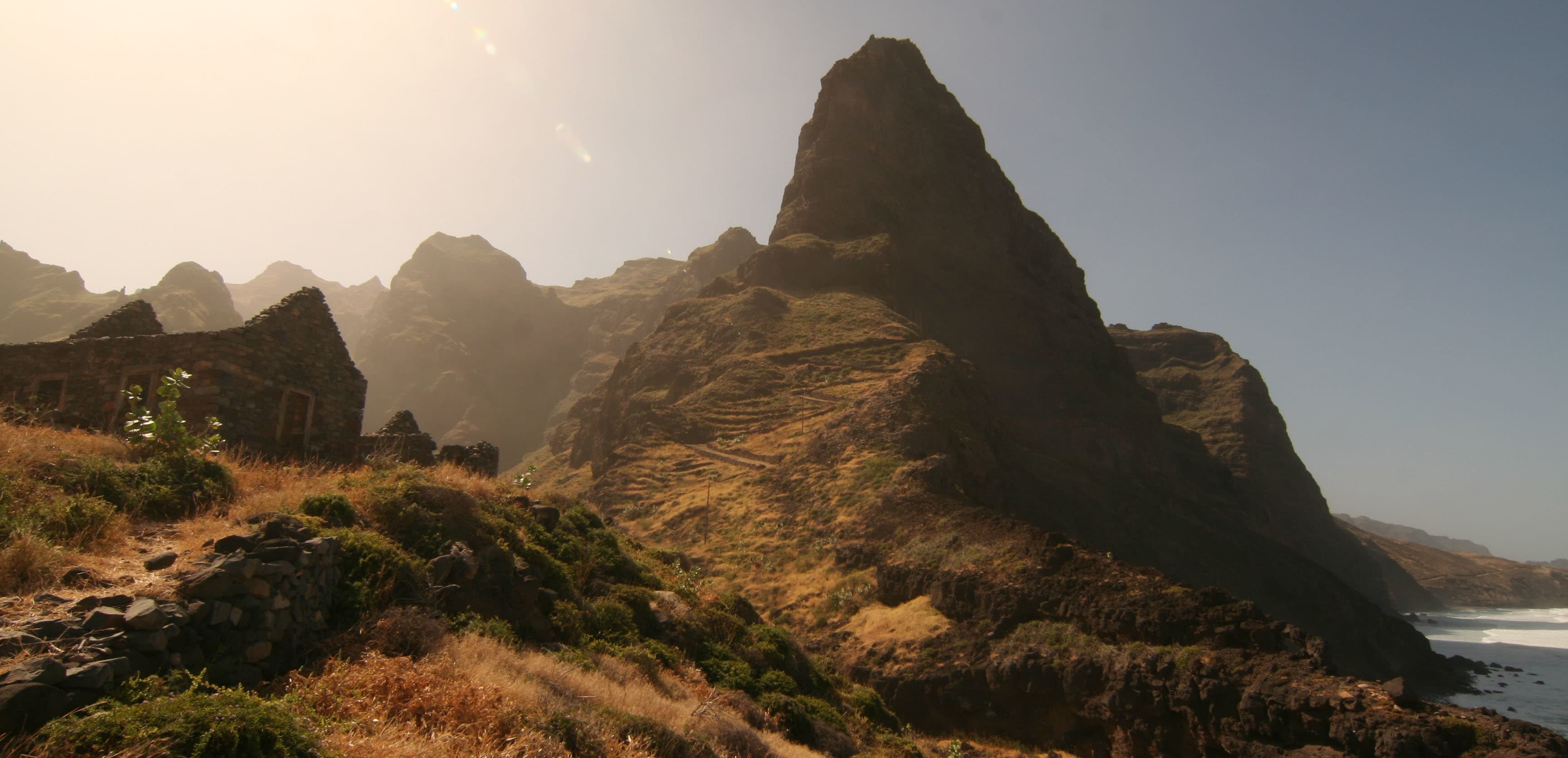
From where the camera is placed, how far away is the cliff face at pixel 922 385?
36500 mm

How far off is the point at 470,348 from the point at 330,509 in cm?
10523

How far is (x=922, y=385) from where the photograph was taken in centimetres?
3791

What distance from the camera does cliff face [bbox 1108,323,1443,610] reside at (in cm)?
7419

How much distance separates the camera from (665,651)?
12.7 metres

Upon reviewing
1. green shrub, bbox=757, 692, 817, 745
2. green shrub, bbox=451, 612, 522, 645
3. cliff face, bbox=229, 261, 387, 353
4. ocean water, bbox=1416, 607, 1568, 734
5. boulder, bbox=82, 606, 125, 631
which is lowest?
ocean water, bbox=1416, 607, 1568, 734

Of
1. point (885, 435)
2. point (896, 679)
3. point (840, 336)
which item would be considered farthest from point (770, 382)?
point (896, 679)

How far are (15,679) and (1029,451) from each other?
50.3 m

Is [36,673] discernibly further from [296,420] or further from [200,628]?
→ [296,420]

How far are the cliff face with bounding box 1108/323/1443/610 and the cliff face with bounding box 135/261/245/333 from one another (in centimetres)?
10826

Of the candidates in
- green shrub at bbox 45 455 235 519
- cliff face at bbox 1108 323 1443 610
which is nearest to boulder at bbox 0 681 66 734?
green shrub at bbox 45 455 235 519

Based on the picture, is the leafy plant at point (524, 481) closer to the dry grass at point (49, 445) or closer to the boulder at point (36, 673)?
the dry grass at point (49, 445)

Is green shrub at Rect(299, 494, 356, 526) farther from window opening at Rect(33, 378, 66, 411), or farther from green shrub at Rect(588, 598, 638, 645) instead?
window opening at Rect(33, 378, 66, 411)

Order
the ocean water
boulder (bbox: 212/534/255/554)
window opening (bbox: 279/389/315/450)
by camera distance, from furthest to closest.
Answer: the ocean water → window opening (bbox: 279/389/315/450) → boulder (bbox: 212/534/255/554)

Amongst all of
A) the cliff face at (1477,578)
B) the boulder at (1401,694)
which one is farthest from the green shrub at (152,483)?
the cliff face at (1477,578)
